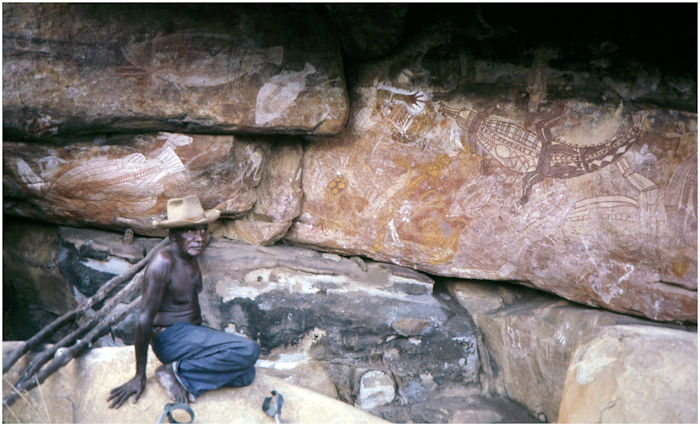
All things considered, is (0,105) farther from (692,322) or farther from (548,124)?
(692,322)

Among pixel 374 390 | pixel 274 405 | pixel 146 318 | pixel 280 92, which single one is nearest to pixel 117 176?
pixel 280 92

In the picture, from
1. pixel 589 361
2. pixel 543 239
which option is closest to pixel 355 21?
pixel 543 239

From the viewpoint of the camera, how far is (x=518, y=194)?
13.4 feet

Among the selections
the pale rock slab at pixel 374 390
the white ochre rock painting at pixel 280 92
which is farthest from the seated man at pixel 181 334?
the pale rock slab at pixel 374 390

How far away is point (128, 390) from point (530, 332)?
8.98 feet

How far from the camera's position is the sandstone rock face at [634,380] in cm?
275

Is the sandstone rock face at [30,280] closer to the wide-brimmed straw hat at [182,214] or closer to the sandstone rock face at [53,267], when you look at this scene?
the sandstone rock face at [53,267]

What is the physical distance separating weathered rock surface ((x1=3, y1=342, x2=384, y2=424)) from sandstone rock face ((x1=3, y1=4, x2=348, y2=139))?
1.62 meters

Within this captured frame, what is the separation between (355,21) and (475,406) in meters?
2.93

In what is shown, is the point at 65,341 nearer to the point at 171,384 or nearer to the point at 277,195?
the point at 171,384

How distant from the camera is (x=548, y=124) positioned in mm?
3924

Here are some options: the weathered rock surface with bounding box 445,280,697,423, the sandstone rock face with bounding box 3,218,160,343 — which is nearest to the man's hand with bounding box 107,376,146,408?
the sandstone rock face with bounding box 3,218,160,343

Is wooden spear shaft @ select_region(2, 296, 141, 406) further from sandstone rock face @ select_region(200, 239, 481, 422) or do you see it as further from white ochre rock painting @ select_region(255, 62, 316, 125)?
white ochre rock painting @ select_region(255, 62, 316, 125)

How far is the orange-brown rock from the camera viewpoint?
12.1ft
